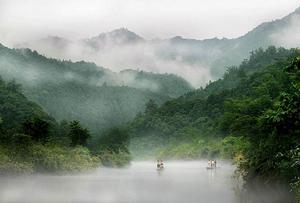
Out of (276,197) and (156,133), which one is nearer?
(276,197)

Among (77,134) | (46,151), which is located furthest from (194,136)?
(46,151)

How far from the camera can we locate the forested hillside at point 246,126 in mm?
20656

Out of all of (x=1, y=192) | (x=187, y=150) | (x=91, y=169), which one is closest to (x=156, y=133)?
(x=187, y=150)

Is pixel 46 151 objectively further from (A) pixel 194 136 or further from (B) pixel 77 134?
(A) pixel 194 136

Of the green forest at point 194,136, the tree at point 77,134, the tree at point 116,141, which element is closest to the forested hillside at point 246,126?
the green forest at point 194,136

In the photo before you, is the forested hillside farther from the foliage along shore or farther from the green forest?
the foliage along shore

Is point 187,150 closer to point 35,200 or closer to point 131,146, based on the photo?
point 131,146

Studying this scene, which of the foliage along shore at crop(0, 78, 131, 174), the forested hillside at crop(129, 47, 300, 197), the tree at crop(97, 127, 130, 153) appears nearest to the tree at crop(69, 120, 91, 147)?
the foliage along shore at crop(0, 78, 131, 174)

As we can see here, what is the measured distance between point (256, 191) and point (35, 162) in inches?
1785

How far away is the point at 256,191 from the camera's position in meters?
25.3

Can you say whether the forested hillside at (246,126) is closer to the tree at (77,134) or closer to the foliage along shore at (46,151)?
the foliage along shore at (46,151)

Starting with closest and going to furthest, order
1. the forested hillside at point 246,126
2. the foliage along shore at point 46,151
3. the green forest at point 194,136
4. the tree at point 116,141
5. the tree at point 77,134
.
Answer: the forested hillside at point 246,126, the green forest at point 194,136, the foliage along shore at point 46,151, the tree at point 77,134, the tree at point 116,141

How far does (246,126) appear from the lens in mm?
31672

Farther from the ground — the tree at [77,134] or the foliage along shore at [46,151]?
the tree at [77,134]
